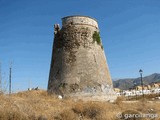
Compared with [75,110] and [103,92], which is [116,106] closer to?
[103,92]

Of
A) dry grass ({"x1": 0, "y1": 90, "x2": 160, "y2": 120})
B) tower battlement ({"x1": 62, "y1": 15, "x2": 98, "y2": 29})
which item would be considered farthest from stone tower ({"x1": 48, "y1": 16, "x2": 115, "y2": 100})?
dry grass ({"x1": 0, "y1": 90, "x2": 160, "y2": 120})

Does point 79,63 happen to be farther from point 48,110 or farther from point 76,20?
point 48,110

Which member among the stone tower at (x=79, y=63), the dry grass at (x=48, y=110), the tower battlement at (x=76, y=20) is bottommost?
the dry grass at (x=48, y=110)

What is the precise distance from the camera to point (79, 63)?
15.7m

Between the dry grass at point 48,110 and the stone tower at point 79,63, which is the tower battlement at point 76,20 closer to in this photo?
the stone tower at point 79,63

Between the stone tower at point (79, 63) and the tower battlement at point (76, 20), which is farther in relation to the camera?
the tower battlement at point (76, 20)

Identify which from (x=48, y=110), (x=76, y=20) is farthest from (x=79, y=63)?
(x=48, y=110)

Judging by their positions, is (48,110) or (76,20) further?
(76,20)

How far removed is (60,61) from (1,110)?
7477 mm

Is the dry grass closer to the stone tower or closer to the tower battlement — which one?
the stone tower

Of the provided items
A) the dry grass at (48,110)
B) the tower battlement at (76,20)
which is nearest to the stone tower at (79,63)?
the tower battlement at (76,20)

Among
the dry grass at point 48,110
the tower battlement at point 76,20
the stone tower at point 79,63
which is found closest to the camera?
the dry grass at point 48,110

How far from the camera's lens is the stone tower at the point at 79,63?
1538cm

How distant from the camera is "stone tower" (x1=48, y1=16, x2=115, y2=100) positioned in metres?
15.4
